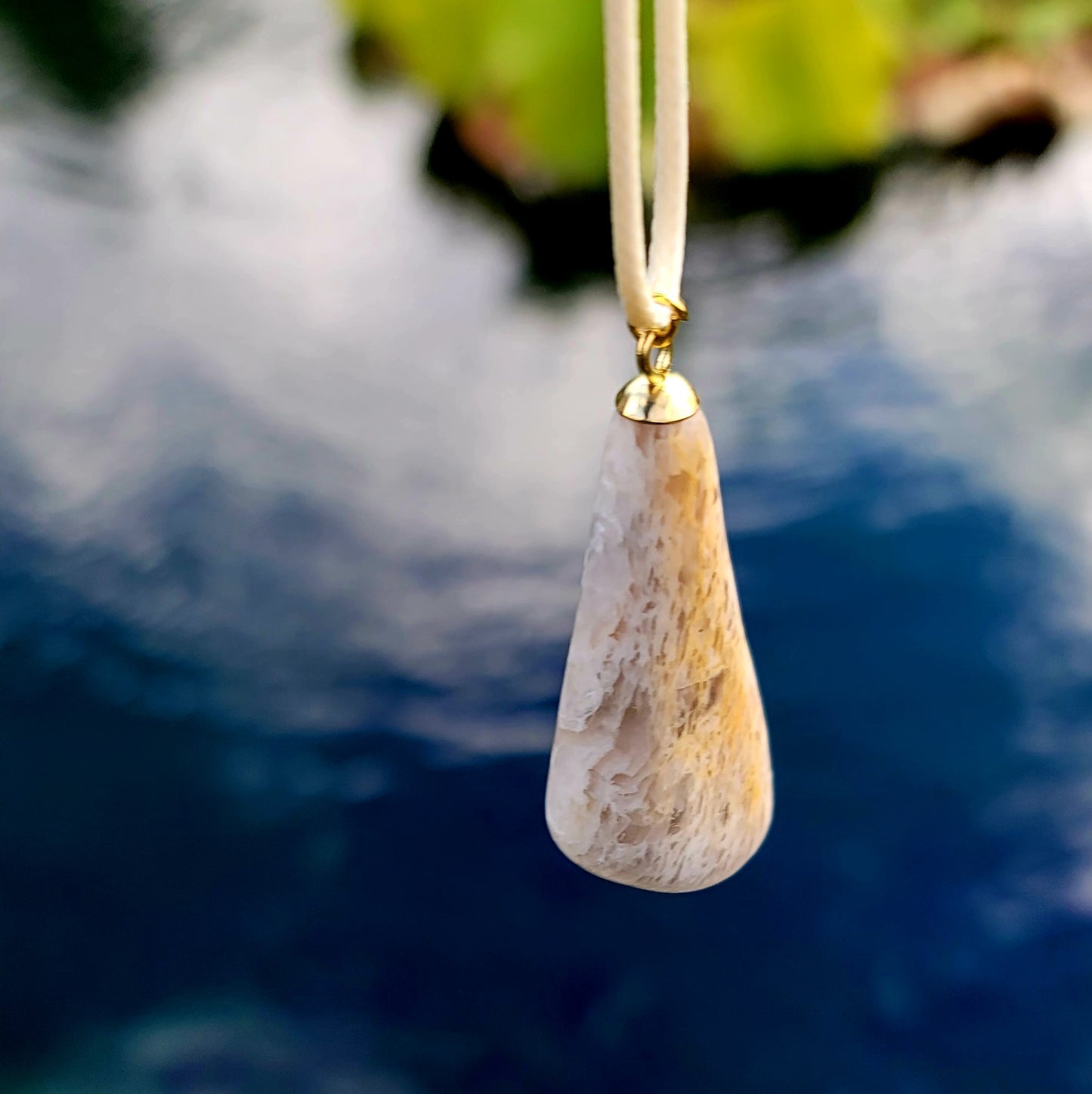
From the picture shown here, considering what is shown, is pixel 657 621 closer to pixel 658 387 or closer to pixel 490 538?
pixel 658 387

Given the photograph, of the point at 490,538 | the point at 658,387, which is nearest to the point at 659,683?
the point at 658,387

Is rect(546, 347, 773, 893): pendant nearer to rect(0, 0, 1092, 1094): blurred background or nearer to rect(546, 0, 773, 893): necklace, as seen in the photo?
rect(546, 0, 773, 893): necklace

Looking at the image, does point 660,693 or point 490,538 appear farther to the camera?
A: point 490,538

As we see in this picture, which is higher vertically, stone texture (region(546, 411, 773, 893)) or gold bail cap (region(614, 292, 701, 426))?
gold bail cap (region(614, 292, 701, 426))

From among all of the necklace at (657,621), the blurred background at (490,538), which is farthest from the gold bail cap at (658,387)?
the blurred background at (490,538)

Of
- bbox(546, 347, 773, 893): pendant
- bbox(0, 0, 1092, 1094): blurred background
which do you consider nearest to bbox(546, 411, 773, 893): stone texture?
bbox(546, 347, 773, 893): pendant

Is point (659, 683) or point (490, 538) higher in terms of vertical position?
point (490, 538)
